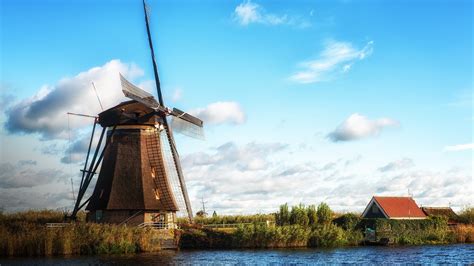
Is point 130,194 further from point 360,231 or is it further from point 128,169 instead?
point 360,231

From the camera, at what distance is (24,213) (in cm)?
4131

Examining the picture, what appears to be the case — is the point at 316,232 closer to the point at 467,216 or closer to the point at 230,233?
the point at 230,233

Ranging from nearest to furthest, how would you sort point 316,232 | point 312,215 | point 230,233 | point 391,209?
point 230,233
point 316,232
point 312,215
point 391,209

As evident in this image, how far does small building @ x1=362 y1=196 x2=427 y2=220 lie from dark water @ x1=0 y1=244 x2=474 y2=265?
11203mm

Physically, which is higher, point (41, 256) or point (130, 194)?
point (130, 194)

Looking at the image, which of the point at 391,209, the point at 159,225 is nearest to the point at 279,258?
the point at 159,225

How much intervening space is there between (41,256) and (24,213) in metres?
14.0

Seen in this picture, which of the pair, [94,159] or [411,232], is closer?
[94,159]

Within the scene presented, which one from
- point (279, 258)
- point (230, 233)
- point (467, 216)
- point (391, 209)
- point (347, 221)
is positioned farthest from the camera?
point (467, 216)

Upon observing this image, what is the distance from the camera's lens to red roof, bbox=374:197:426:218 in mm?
45062

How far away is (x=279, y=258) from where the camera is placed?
28031 millimetres

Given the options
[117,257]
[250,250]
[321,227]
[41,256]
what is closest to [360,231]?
[321,227]

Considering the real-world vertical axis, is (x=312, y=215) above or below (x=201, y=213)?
below

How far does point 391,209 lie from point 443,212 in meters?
7.25
